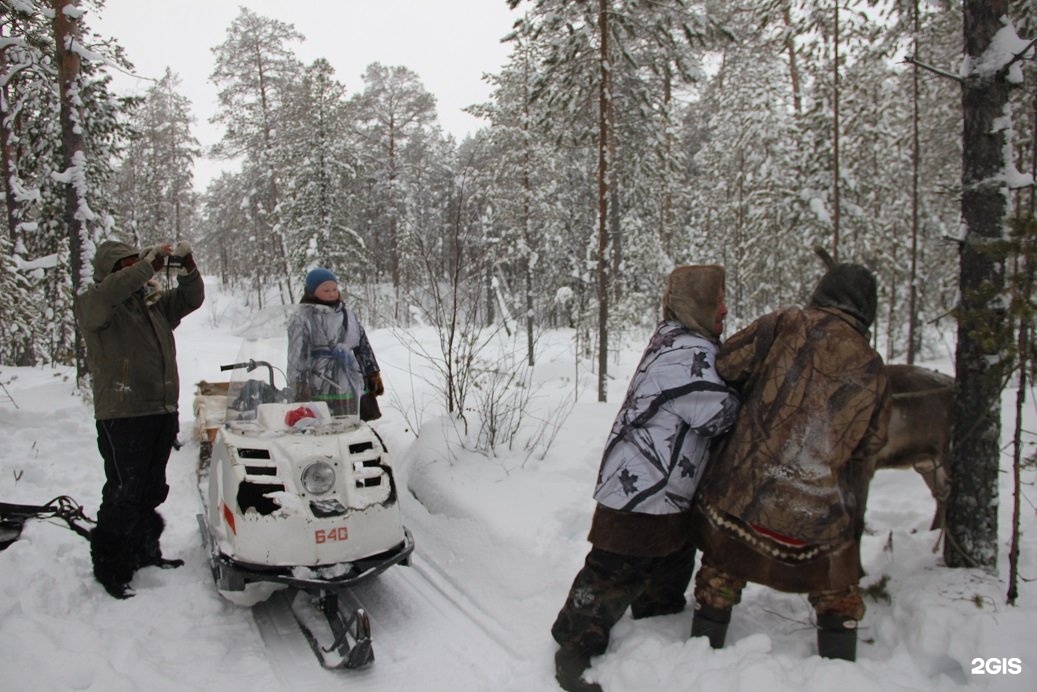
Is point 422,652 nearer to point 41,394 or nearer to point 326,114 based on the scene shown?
point 41,394

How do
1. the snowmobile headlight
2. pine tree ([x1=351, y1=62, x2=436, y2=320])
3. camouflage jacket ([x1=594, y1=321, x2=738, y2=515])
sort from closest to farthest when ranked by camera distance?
camouflage jacket ([x1=594, y1=321, x2=738, y2=515])
the snowmobile headlight
pine tree ([x1=351, y1=62, x2=436, y2=320])

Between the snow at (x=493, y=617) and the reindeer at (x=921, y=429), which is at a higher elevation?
the reindeer at (x=921, y=429)

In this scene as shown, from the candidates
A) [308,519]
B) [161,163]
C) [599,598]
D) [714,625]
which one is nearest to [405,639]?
[308,519]

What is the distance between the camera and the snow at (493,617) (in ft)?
10.2

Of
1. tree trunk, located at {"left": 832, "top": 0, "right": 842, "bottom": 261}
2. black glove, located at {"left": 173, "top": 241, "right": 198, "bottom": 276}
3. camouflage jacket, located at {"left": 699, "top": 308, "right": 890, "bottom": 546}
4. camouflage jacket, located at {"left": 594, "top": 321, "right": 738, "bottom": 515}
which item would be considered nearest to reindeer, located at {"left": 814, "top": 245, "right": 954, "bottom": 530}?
camouflage jacket, located at {"left": 699, "top": 308, "right": 890, "bottom": 546}

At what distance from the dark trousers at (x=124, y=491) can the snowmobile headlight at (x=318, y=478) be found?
1.42 meters

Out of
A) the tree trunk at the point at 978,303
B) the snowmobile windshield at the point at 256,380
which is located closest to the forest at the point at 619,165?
the tree trunk at the point at 978,303

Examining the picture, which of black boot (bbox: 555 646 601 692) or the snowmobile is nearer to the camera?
black boot (bbox: 555 646 601 692)

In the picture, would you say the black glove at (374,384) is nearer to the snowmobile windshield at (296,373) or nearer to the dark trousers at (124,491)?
the snowmobile windshield at (296,373)

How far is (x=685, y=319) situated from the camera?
347cm

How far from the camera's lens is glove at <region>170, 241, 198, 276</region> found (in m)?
4.72

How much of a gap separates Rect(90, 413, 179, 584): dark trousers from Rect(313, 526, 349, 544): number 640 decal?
1.55 m

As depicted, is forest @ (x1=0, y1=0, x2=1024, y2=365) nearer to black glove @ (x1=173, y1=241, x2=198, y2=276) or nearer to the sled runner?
black glove @ (x1=173, y1=241, x2=198, y2=276)

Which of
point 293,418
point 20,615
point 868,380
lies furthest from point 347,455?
point 868,380
